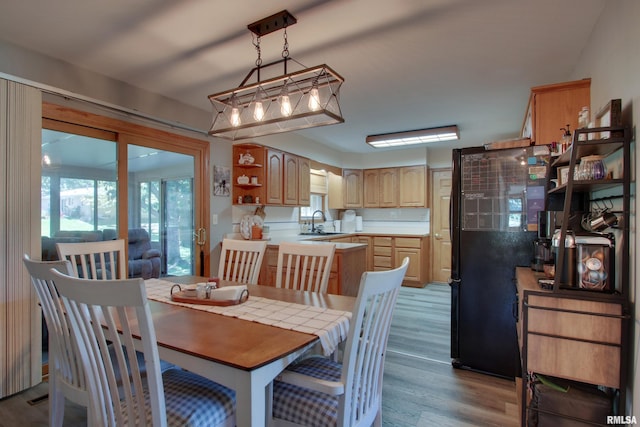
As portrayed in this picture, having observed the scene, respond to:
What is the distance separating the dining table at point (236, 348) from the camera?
108 cm

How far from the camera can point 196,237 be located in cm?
363

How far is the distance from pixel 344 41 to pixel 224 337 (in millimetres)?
1984

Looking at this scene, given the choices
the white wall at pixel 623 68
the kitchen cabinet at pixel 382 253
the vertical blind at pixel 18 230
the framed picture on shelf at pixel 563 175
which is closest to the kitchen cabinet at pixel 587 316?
the white wall at pixel 623 68

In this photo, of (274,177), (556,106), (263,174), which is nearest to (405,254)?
(274,177)

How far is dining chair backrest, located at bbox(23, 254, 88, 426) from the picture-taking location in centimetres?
128

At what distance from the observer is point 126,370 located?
3.40 feet

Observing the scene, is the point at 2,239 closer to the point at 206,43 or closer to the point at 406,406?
the point at 206,43

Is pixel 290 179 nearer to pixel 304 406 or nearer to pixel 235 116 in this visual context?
pixel 235 116

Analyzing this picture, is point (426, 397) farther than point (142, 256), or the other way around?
point (142, 256)

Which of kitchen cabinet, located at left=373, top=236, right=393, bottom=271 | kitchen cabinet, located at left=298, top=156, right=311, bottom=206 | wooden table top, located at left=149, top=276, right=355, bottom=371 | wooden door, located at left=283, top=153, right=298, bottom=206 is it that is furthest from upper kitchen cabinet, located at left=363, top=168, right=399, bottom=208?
wooden table top, located at left=149, top=276, right=355, bottom=371

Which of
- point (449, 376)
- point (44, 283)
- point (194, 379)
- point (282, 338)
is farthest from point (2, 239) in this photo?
point (449, 376)

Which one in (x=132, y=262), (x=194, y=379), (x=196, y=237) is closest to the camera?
(x=194, y=379)

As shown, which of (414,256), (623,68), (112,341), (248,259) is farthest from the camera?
(414,256)

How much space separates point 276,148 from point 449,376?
3.25 m
